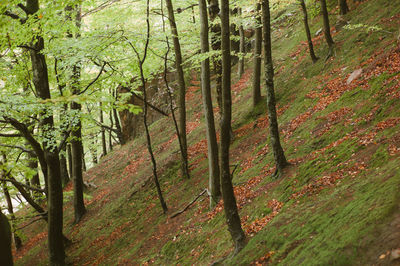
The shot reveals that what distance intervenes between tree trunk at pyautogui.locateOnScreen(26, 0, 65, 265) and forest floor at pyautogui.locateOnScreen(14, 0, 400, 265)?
6.10 feet

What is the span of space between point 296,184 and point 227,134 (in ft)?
9.25

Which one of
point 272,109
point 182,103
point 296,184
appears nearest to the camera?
point 296,184

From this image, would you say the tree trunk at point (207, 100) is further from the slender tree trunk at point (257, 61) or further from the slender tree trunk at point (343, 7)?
the slender tree trunk at point (343, 7)

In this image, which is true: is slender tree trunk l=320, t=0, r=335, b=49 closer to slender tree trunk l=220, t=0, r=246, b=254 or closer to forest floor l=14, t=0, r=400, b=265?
forest floor l=14, t=0, r=400, b=265

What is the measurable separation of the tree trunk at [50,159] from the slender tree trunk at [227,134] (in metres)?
5.12

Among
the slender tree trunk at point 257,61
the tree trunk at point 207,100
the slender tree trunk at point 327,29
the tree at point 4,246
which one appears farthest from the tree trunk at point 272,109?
the slender tree trunk at point 327,29

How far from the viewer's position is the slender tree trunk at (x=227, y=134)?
6258 millimetres

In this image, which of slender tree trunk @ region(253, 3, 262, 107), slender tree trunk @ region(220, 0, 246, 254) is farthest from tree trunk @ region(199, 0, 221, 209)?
slender tree trunk @ region(253, 3, 262, 107)

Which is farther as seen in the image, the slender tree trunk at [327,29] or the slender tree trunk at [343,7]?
the slender tree trunk at [343,7]

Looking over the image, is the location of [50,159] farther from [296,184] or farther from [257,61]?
[257,61]

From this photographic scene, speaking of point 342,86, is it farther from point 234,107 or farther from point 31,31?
point 31,31

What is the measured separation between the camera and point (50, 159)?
29.7 feet

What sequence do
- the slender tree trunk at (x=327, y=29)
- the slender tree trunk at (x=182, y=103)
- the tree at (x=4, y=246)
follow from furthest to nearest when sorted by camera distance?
the slender tree trunk at (x=327, y=29), the slender tree trunk at (x=182, y=103), the tree at (x=4, y=246)

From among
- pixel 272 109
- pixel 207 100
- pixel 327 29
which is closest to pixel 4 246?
pixel 207 100
